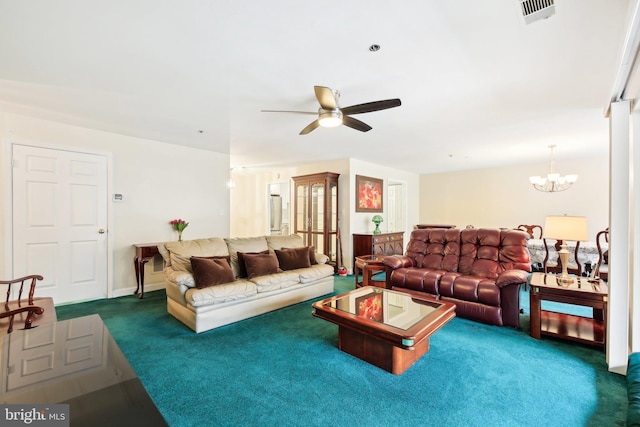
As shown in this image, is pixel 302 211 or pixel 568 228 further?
pixel 302 211

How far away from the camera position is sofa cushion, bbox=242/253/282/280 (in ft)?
11.6

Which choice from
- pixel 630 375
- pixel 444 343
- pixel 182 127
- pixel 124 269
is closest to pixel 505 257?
pixel 444 343

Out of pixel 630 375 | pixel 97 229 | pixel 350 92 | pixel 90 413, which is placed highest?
pixel 350 92

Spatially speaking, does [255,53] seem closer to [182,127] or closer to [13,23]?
[13,23]

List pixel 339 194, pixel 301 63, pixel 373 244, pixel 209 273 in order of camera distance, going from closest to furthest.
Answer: pixel 301 63
pixel 209 273
pixel 373 244
pixel 339 194

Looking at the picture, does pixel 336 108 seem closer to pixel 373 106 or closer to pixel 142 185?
pixel 373 106

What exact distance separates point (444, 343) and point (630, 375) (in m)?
1.27

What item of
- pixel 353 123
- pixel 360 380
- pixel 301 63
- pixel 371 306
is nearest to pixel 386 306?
pixel 371 306

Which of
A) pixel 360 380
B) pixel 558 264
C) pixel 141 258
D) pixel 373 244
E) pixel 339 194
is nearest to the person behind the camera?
pixel 360 380

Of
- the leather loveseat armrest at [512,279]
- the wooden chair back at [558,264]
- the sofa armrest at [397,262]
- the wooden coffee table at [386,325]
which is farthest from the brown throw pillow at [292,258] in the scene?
the wooden chair back at [558,264]

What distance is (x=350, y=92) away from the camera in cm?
276

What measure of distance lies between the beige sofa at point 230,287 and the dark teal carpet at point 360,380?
8.0 inches

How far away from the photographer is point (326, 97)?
2406 millimetres

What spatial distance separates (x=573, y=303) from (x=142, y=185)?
5.74m
